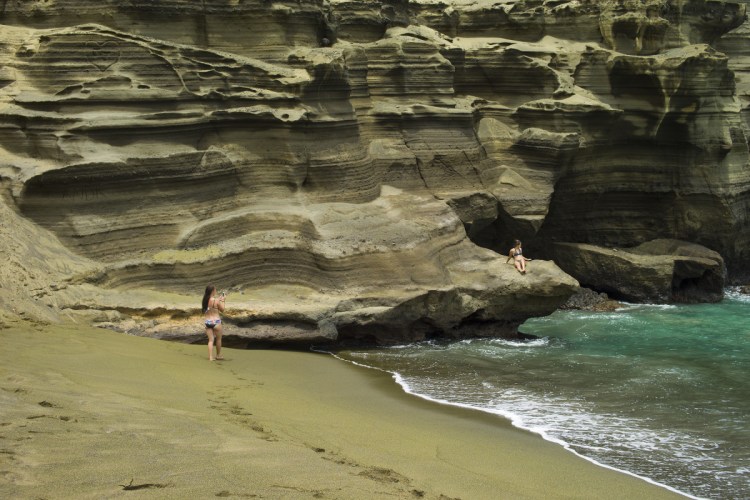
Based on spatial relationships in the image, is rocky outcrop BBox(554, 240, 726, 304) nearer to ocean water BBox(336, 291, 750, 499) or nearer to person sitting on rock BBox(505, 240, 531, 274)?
ocean water BBox(336, 291, 750, 499)

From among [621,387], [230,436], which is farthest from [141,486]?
[621,387]

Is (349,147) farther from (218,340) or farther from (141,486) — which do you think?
(141,486)

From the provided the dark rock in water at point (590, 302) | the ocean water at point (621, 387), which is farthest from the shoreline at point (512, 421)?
the dark rock in water at point (590, 302)

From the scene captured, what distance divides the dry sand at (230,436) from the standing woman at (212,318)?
36 cm

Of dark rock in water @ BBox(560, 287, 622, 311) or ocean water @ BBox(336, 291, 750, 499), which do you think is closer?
ocean water @ BBox(336, 291, 750, 499)

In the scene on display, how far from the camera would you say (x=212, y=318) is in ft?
37.5

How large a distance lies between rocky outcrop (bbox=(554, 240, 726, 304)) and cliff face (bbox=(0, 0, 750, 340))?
80 centimetres

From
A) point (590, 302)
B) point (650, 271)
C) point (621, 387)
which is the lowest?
point (621, 387)

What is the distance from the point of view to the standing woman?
1134cm

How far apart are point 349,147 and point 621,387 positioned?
21.7ft

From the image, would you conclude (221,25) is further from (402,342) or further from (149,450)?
(149,450)

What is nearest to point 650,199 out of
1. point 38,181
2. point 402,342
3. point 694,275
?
point 694,275

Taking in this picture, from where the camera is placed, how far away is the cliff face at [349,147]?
42.9 feet

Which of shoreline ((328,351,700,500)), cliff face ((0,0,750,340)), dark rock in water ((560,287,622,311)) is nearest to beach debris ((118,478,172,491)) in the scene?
shoreline ((328,351,700,500))
